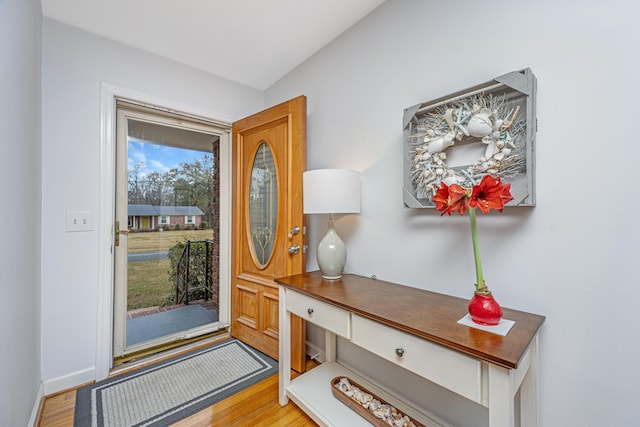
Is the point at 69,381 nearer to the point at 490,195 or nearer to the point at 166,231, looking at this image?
the point at 166,231

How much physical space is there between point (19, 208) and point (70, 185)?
2.24 feet

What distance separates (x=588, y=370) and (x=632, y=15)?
131cm

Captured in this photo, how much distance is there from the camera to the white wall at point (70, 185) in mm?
1729

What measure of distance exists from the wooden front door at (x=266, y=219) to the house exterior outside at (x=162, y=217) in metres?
0.39

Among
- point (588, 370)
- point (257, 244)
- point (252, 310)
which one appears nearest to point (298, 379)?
point (252, 310)

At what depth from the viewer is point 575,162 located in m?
1.03

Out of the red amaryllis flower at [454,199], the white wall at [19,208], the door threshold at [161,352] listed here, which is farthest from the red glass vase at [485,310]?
the door threshold at [161,352]

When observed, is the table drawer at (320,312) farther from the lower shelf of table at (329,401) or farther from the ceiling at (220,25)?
the ceiling at (220,25)

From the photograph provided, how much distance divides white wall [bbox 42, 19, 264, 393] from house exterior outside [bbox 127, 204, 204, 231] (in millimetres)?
332

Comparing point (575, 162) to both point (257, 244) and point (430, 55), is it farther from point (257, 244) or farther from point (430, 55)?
point (257, 244)

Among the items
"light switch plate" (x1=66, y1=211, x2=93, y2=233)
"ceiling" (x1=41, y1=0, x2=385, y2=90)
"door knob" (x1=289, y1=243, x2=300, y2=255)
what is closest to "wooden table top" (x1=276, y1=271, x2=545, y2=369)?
"door knob" (x1=289, y1=243, x2=300, y2=255)

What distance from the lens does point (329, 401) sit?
1.51 meters

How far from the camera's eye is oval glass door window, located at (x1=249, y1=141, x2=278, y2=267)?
2260mm

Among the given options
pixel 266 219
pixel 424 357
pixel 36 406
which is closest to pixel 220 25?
pixel 266 219
